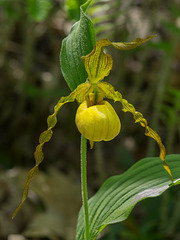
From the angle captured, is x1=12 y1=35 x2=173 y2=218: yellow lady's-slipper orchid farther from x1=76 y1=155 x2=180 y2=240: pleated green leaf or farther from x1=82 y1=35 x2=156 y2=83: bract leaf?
x1=76 y1=155 x2=180 y2=240: pleated green leaf

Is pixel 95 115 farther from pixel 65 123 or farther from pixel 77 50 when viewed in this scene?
pixel 65 123

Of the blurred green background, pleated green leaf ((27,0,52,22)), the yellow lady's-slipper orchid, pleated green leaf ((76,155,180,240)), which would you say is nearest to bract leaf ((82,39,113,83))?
the yellow lady's-slipper orchid

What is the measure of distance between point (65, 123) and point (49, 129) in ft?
6.83

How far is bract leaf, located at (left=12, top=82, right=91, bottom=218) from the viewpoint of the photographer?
1239 mm

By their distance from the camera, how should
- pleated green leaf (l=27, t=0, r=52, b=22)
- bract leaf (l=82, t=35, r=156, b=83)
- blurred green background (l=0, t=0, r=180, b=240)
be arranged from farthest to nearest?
1. blurred green background (l=0, t=0, r=180, b=240)
2. pleated green leaf (l=27, t=0, r=52, b=22)
3. bract leaf (l=82, t=35, r=156, b=83)

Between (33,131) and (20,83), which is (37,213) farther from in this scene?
(20,83)

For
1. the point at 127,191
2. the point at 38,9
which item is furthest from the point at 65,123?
the point at 127,191

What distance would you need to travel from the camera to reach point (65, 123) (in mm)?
3320

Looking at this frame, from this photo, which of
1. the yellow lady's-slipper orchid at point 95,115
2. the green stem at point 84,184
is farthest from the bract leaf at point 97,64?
the green stem at point 84,184

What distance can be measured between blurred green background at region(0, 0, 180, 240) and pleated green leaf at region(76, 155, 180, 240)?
81 centimetres

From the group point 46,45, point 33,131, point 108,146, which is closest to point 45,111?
point 33,131

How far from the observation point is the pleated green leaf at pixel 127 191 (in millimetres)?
1240

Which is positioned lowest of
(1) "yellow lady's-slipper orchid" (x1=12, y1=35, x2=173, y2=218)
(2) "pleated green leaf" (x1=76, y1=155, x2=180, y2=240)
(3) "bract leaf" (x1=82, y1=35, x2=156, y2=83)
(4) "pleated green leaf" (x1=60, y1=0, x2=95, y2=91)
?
(2) "pleated green leaf" (x1=76, y1=155, x2=180, y2=240)

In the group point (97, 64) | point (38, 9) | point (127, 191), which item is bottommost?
point (127, 191)
